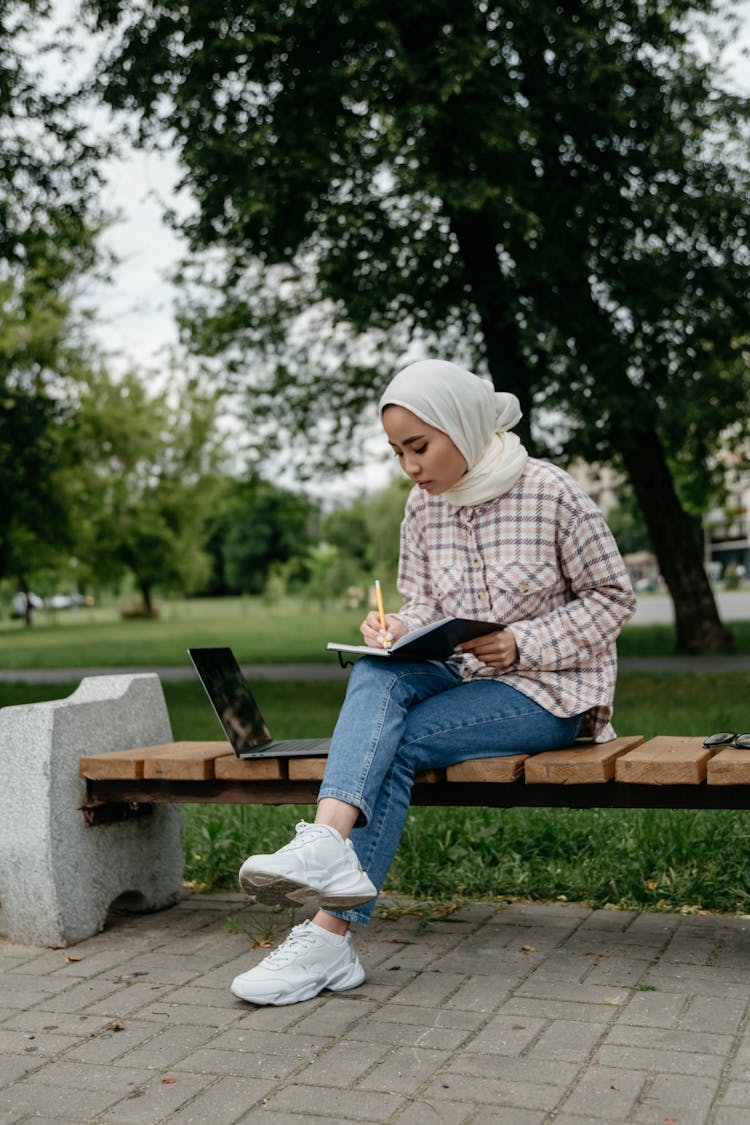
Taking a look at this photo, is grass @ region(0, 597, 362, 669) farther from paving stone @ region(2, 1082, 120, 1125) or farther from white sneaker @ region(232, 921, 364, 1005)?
paving stone @ region(2, 1082, 120, 1125)

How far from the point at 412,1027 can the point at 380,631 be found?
1142mm

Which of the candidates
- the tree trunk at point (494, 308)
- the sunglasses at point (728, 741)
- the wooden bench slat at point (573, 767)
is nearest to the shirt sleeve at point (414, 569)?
the wooden bench slat at point (573, 767)

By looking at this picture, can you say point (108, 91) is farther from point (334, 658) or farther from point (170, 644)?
point (170, 644)

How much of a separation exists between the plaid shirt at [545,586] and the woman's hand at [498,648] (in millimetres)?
24

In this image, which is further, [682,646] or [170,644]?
[170,644]

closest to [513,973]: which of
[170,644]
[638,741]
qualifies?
[638,741]

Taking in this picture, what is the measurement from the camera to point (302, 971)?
3471 millimetres

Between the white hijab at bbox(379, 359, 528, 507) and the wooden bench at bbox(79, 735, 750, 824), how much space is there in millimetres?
805

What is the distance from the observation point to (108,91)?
1246 cm

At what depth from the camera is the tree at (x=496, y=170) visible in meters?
11.2

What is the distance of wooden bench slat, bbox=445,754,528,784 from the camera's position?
3617 millimetres

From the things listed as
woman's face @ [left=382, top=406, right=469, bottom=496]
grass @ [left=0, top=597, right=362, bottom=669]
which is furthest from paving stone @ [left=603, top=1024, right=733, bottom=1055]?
grass @ [left=0, top=597, right=362, bottom=669]

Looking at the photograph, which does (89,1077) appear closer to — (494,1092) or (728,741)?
(494,1092)

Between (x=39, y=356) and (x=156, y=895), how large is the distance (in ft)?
84.5
